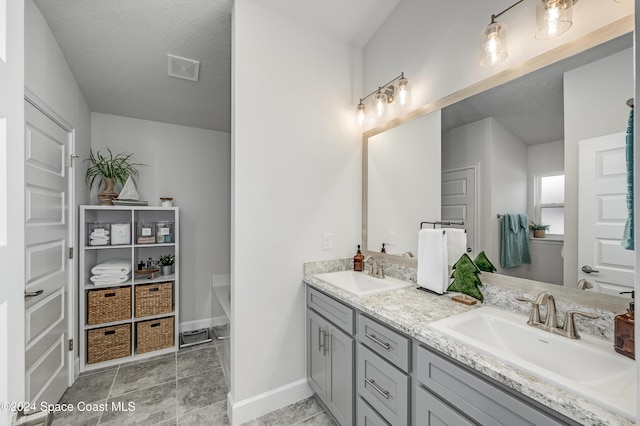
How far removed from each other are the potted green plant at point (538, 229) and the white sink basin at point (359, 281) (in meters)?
0.76

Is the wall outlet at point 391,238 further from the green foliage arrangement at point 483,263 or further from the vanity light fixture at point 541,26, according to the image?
the vanity light fixture at point 541,26

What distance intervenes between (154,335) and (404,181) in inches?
108

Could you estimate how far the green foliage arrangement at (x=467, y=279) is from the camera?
1432 mm

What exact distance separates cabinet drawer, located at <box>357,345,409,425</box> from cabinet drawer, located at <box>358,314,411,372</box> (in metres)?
0.03

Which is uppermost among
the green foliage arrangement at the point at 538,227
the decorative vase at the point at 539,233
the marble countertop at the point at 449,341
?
the green foliage arrangement at the point at 538,227

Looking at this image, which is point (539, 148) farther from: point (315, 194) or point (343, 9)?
point (343, 9)

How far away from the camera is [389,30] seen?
2.06m

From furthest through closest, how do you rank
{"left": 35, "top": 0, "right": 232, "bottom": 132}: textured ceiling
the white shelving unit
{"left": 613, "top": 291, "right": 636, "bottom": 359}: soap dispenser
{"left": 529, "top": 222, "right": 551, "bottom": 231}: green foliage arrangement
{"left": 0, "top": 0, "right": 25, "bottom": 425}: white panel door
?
the white shelving unit < {"left": 35, "top": 0, "right": 232, "bottom": 132}: textured ceiling < {"left": 529, "top": 222, "right": 551, "bottom": 231}: green foliage arrangement < {"left": 613, "top": 291, "right": 636, "bottom": 359}: soap dispenser < {"left": 0, "top": 0, "right": 25, "bottom": 425}: white panel door

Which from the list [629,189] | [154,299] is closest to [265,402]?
[154,299]

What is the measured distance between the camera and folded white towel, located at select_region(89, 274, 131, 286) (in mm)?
2482

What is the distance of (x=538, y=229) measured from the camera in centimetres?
127

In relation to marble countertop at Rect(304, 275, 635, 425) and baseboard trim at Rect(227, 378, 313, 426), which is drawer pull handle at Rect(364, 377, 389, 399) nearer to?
marble countertop at Rect(304, 275, 635, 425)

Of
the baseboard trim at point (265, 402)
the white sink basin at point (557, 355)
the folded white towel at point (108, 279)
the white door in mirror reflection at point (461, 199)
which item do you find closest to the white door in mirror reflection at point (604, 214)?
the white sink basin at point (557, 355)

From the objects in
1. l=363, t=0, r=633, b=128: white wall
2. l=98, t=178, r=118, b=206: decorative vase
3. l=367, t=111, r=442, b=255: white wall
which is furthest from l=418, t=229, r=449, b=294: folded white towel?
l=98, t=178, r=118, b=206: decorative vase
